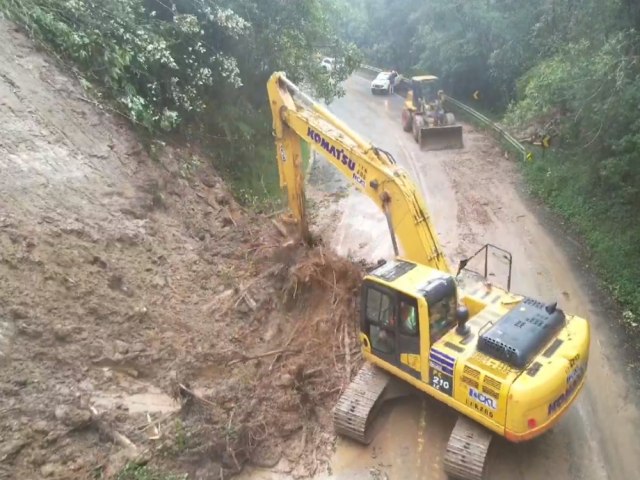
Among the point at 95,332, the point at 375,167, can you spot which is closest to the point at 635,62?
the point at 375,167

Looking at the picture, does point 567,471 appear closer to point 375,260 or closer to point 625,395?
point 625,395

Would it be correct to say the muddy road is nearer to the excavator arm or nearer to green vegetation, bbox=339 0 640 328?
green vegetation, bbox=339 0 640 328

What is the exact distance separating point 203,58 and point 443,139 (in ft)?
31.0

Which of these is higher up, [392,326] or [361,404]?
[392,326]

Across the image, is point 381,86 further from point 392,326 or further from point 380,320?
point 392,326

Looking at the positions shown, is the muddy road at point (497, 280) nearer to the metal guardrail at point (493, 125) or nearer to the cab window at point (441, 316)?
the metal guardrail at point (493, 125)

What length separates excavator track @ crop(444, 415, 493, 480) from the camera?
7.38 meters

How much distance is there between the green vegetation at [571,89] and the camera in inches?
485

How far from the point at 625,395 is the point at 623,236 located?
15.9ft

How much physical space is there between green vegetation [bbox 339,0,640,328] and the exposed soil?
21.2ft

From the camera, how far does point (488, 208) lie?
16109 mm

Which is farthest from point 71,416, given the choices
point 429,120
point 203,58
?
point 429,120

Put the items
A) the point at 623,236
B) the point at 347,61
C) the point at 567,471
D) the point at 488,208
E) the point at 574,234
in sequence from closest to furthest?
the point at 567,471 → the point at 623,236 → the point at 574,234 → the point at 488,208 → the point at 347,61

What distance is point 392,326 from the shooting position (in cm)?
829
